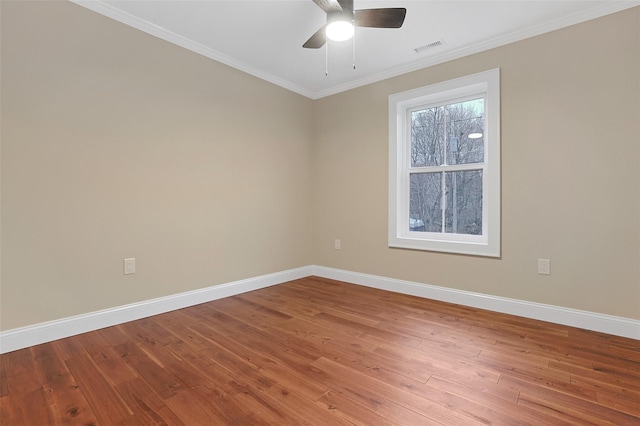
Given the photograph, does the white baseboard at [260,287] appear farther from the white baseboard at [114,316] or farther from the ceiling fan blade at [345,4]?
the ceiling fan blade at [345,4]

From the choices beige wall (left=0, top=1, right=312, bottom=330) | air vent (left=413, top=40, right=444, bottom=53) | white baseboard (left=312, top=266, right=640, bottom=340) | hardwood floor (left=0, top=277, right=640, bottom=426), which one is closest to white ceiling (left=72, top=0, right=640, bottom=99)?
air vent (left=413, top=40, right=444, bottom=53)

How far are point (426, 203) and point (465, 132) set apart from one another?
841 millimetres

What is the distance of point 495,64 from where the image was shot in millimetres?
2758

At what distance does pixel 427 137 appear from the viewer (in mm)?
3357

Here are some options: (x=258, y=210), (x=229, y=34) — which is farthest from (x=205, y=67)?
(x=258, y=210)

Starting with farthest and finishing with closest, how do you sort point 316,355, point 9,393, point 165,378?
point 316,355 < point 165,378 < point 9,393

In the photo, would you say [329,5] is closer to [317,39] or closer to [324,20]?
[317,39]

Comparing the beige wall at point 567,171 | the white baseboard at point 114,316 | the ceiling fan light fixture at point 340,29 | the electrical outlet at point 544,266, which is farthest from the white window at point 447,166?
the white baseboard at point 114,316

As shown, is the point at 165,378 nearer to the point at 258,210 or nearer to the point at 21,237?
the point at 21,237

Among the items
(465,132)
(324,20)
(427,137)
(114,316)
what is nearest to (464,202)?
(465,132)

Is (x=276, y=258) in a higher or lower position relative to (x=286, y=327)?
higher

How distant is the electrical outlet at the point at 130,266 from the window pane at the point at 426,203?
9.25ft

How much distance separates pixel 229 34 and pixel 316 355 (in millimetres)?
2808

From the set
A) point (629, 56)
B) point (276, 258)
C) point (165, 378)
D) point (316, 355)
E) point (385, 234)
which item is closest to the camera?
point (165, 378)
